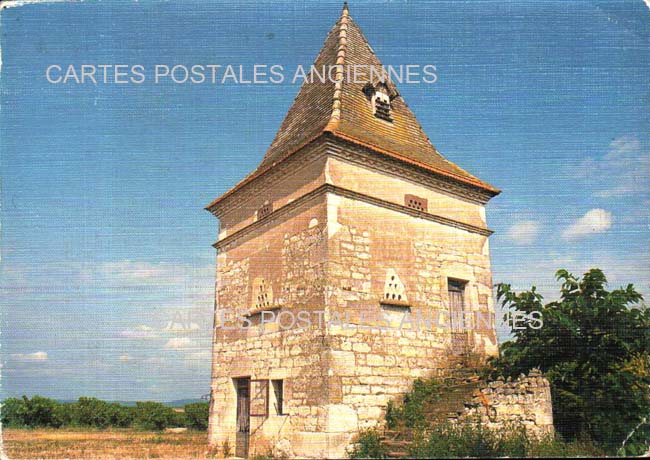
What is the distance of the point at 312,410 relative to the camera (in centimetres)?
965

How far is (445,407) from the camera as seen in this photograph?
31.9ft

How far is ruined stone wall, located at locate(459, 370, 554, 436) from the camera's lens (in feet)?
30.1

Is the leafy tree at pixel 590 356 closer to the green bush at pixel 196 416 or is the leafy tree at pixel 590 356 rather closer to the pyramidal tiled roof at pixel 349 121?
the pyramidal tiled roof at pixel 349 121

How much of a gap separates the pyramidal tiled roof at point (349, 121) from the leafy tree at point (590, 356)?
3.89 m

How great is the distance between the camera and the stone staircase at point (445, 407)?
905 centimetres

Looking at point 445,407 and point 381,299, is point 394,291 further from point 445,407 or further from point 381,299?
point 445,407

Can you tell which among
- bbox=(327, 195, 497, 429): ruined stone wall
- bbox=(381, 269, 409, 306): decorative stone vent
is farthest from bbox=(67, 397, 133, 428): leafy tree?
bbox=(381, 269, 409, 306): decorative stone vent

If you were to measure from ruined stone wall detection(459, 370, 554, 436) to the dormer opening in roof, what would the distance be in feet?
21.4

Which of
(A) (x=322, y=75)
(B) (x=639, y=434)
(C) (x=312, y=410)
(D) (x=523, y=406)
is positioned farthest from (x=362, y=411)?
(A) (x=322, y=75)

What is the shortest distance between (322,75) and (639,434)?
10229 mm

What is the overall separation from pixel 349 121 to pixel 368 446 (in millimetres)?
6454

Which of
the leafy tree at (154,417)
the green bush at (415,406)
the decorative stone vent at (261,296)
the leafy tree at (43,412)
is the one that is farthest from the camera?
the leafy tree at (154,417)

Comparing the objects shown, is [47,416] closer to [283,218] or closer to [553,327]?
[283,218]

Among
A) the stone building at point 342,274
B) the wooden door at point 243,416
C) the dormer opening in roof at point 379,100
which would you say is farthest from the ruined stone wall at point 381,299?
the wooden door at point 243,416
